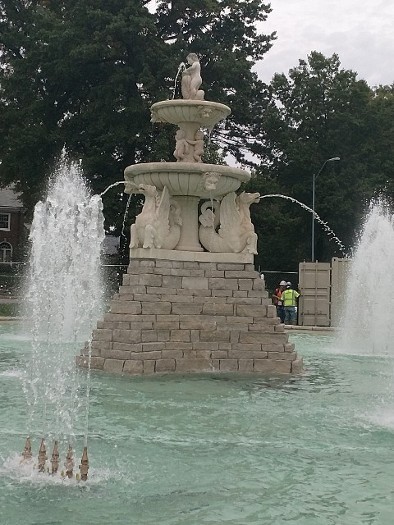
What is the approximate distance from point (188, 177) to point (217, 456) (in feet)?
19.2

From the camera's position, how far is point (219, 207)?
12492 mm

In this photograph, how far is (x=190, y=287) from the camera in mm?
11891

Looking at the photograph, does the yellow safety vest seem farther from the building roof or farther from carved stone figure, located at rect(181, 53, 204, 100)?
the building roof

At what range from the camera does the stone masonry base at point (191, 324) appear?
11250 mm

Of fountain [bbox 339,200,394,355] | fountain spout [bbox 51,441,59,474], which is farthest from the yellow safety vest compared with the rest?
fountain spout [bbox 51,441,59,474]

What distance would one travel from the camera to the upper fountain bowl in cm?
1219

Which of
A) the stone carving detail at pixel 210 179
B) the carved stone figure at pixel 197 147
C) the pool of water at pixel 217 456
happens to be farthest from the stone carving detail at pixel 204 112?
the pool of water at pixel 217 456

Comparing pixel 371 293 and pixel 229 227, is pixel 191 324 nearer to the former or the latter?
pixel 229 227

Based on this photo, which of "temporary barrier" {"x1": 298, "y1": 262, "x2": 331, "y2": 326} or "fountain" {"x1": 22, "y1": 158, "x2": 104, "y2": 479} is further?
"temporary barrier" {"x1": 298, "y1": 262, "x2": 331, "y2": 326}

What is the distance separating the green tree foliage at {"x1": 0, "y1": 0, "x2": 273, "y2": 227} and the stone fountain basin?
2098 centimetres

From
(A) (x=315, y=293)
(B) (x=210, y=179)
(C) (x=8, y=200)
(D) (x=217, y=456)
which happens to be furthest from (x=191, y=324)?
(C) (x=8, y=200)

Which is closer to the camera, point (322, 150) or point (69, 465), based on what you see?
point (69, 465)

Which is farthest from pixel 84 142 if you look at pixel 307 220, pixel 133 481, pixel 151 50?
Answer: pixel 133 481

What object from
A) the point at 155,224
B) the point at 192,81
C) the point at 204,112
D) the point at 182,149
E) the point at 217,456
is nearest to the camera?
the point at 217,456
